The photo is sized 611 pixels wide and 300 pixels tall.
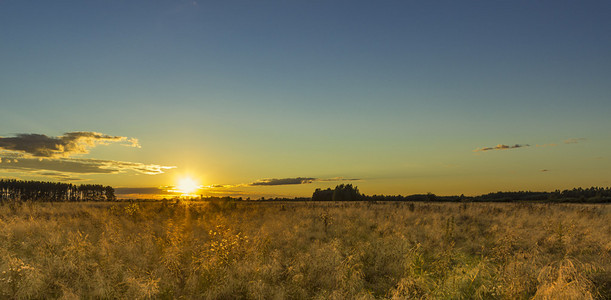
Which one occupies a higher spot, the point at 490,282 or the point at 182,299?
the point at 490,282

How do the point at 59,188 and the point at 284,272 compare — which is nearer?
the point at 284,272

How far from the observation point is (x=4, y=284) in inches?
251

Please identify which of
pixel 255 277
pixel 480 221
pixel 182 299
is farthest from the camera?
pixel 480 221

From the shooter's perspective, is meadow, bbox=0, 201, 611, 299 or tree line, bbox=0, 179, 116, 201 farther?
Answer: tree line, bbox=0, 179, 116, 201

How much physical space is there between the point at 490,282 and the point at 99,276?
8.15 meters

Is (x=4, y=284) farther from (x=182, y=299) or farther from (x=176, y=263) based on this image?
(x=182, y=299)

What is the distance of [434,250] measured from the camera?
10375 millimetres

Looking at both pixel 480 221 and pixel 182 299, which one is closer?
pixel 182 299

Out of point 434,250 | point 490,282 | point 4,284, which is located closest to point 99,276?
point 4,284

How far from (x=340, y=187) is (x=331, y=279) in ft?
342

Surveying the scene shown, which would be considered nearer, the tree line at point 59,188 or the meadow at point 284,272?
the meadow at point 284,272

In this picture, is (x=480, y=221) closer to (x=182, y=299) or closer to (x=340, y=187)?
(x=182, y=299)

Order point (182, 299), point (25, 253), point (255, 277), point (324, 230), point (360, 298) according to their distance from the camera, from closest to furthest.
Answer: point (360, 298)
point (182, 299)
point (255, 277)
point (25, 253)
point (324, 230)

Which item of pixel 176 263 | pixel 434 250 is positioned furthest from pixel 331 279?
pixel 434 250
